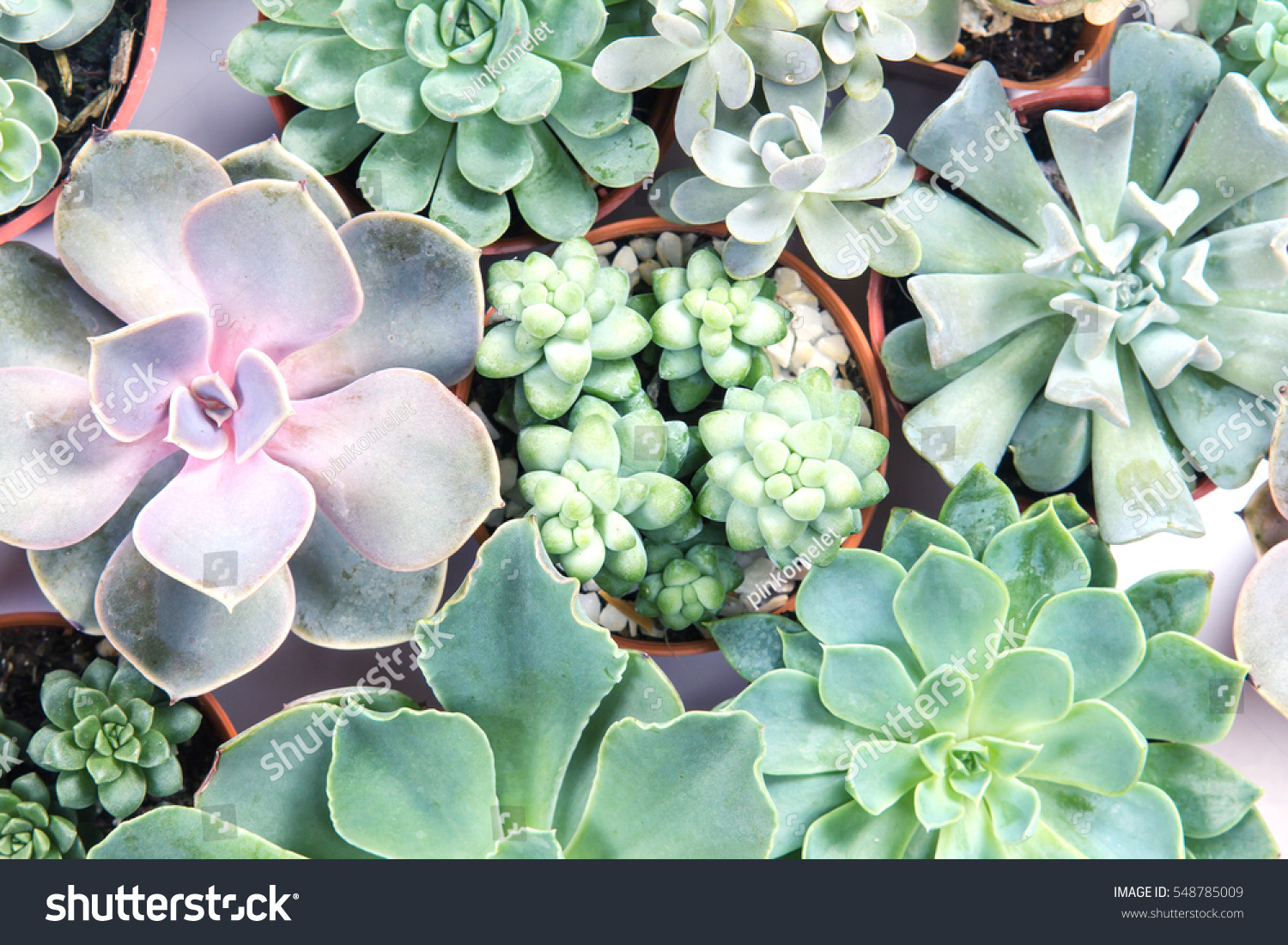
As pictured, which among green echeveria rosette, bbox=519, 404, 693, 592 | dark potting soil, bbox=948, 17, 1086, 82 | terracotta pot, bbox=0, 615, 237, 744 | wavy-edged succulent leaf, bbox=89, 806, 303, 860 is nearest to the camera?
wavy-edged succulent leaf, bbox=89, 806, 303, 860

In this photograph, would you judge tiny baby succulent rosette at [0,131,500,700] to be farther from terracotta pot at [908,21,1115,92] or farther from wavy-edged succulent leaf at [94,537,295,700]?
terracotta pot at [908,21,1115,92]

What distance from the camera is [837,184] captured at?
3.03ft

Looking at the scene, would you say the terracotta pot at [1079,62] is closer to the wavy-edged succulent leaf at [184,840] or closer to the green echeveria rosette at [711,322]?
the green echeveria rosette at [711,322]

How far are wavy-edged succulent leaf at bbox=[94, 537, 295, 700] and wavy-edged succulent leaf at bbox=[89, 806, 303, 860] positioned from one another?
10 cm

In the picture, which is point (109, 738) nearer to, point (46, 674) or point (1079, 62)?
point (46, 674)

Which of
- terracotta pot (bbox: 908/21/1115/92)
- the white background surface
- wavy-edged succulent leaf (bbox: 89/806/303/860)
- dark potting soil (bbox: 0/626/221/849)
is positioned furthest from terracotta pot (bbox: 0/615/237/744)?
terracotta pot (bbox: 908/21/1115/92)

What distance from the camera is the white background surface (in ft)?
3.86

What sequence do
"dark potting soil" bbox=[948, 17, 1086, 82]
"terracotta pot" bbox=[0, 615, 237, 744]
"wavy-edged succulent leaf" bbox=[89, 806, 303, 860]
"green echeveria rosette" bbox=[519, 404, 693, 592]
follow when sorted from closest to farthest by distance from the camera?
1. "wavy-edged succulent leaf" bbox=[89, 806, 303, 860]
2. "green echeveria rosette" bbox=[519, 404, 693, 592]
3. "terracotta pot" bbox=[0, 615, 237, 744]
4. "dark potting soil" bbox=[948, 17, 1086, 82]

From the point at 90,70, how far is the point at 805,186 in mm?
739

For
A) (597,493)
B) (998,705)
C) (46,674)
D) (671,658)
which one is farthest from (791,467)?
(46,674)

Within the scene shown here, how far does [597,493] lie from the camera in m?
0.88
